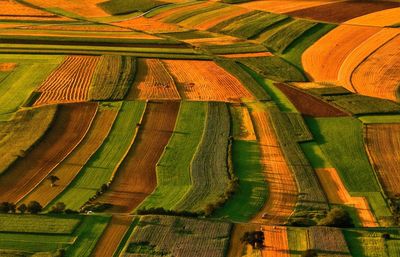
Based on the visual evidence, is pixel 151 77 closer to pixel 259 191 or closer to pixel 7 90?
pixel 7 90

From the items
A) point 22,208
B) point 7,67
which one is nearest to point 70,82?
point 7,67

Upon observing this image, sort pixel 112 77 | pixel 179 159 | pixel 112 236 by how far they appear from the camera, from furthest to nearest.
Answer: pixel 112 77 < pixel 179 159 < pixel 112 236

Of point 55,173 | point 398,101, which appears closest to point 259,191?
point 55,173

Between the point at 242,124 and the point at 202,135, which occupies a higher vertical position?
the point at 242,124

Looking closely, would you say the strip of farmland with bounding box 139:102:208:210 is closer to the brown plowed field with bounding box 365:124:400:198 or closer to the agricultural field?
the agricultural field

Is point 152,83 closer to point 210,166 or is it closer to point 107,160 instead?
point 107,160

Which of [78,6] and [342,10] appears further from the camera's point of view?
[78,6]
